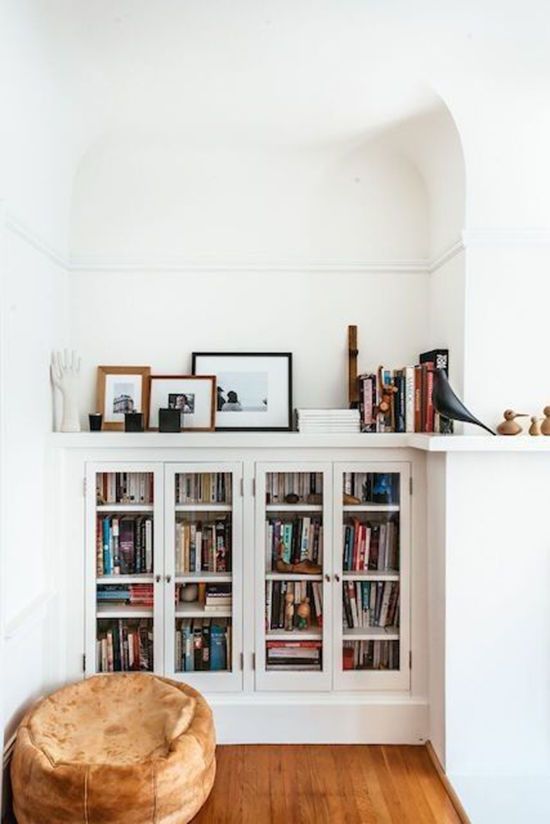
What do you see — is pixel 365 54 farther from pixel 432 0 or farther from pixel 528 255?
pixel 528 255

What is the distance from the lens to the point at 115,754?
2.02 meters

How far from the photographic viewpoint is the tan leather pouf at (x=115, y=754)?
1.81 meters

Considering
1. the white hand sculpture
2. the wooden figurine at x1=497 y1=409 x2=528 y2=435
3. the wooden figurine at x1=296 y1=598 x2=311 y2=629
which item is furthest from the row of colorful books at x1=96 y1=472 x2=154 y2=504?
the wooden figurine at x1=497 y1=409 x2=528 y2=435

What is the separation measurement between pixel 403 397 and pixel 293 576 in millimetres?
886

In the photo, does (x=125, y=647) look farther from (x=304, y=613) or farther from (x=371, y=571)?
(x=371, y=571)

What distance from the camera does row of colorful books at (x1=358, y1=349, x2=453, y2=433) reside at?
8.29 feet

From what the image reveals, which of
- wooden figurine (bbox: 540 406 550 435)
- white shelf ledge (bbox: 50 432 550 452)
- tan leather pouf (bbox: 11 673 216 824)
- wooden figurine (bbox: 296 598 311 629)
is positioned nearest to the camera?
tan leather pouf (bbox: 11 673 216 824)

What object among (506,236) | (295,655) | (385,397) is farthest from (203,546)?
(506,236)

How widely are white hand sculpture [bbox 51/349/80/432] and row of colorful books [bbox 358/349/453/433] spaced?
1.21 metres

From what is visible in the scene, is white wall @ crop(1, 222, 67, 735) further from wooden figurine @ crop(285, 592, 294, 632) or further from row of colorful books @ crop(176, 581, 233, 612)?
wooden figurine @ crop(285, 592, 294, 632)

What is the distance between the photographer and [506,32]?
192cm

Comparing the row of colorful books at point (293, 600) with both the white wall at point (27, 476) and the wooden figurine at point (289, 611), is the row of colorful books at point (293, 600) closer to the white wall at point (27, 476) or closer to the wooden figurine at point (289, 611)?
the wooden figurine at point (289, 611)

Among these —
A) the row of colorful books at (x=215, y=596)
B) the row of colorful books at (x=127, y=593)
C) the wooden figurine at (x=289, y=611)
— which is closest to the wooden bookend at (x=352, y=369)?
the wooden figurine at (x=289, y=611)

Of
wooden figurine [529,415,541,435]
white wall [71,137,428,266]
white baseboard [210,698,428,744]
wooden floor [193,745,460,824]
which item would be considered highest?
white wall [71,137,428,266]
